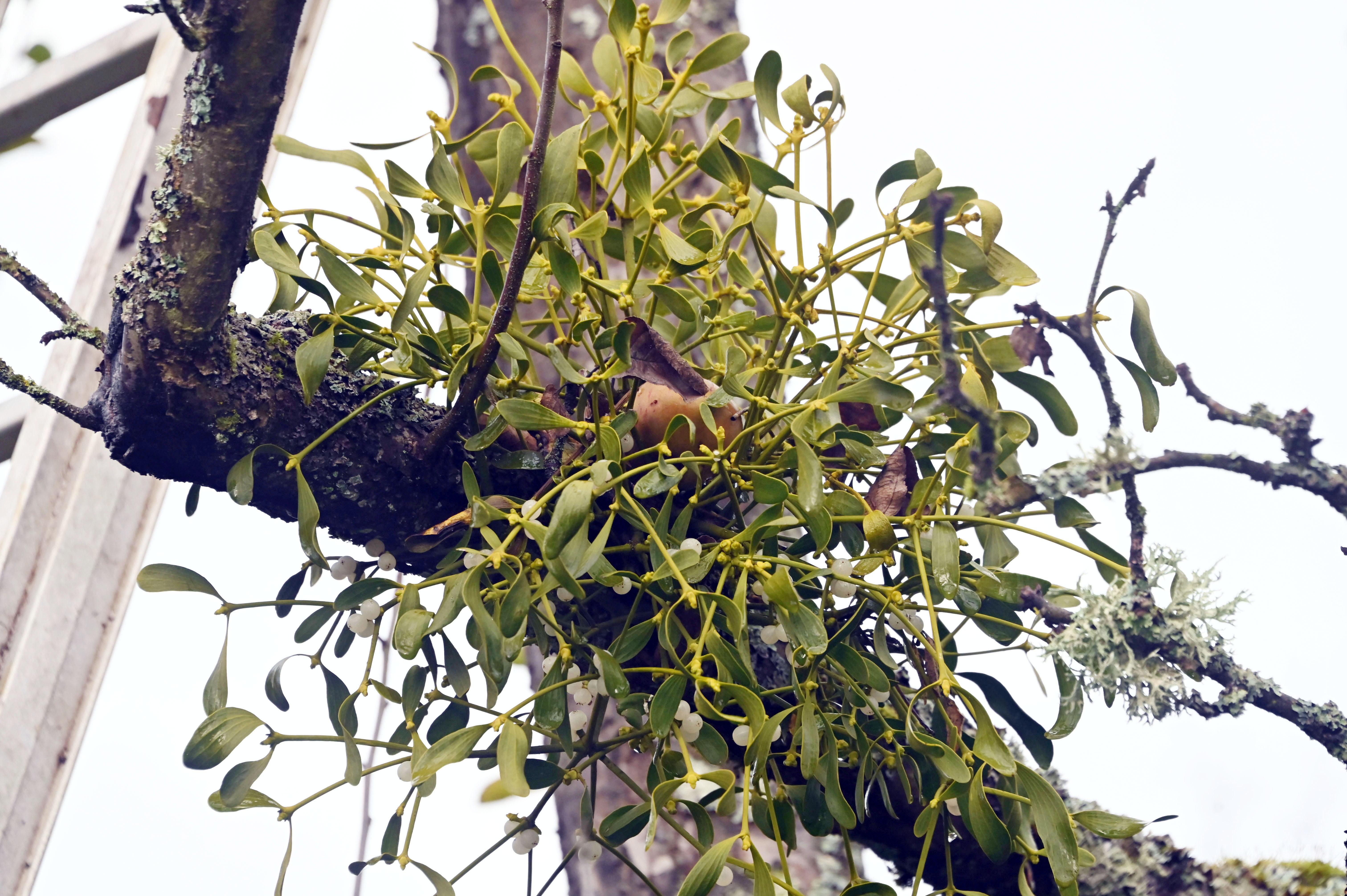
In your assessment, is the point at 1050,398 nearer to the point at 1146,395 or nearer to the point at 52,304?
the point at 1146,395

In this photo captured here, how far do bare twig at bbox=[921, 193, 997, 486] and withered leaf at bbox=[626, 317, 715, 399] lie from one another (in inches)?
6.9

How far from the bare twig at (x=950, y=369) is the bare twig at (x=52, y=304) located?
383 millimetres

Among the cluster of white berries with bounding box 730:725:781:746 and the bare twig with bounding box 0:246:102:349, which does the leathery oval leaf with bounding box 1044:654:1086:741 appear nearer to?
the cluster of white berries with bounding box 730:725:781:746

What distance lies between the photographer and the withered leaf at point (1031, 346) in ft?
1.47

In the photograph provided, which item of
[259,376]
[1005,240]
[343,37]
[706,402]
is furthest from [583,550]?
[343,37]

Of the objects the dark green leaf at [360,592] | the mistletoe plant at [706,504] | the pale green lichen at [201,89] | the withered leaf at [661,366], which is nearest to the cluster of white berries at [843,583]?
the mistletoe plant at [706,504]

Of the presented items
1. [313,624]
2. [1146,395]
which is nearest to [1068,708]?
[1146,395]

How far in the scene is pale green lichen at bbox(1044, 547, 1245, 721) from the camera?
1.29ft

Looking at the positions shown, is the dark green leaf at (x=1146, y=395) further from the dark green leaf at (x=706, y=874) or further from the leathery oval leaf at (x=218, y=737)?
the leathery oval leaf at (x=218, y=737)

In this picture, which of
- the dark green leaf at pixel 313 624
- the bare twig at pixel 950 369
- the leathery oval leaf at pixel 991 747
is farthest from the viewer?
the dark green leaf at pixel 313 624

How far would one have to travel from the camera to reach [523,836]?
447mm

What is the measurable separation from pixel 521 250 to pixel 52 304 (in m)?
0.24

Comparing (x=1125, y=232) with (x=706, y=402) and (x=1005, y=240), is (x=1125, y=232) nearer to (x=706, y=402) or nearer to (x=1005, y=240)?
(x=1005, y=240)

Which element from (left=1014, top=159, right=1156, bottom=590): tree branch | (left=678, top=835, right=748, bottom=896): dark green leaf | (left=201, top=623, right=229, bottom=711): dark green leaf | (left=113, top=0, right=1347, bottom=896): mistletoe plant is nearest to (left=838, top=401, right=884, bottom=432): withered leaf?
(left=113, top=0, right=1347, bottom=896): mistletoe plant
